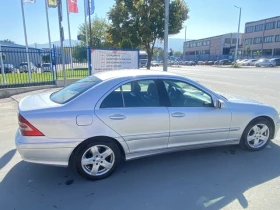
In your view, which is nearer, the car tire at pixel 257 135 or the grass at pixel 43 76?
the car tire at pixel 257 135

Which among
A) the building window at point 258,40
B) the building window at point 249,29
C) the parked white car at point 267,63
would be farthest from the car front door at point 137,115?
the building window at point 249,29

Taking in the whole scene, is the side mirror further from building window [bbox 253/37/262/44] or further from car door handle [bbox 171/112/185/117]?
building window [bbox 253/37/262/44]

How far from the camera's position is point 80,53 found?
11344 mm

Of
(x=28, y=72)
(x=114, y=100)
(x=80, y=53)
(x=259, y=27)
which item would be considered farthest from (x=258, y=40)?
(x=114, y=100)

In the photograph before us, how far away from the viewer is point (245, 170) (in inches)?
135

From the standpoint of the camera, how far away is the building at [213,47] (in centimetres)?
7762

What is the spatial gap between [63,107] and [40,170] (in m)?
1.21

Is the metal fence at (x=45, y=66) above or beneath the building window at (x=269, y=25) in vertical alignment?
beneath

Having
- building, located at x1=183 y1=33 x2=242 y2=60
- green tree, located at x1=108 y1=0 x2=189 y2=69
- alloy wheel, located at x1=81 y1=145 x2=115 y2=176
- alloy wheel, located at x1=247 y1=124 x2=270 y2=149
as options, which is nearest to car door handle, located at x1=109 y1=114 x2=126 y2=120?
alloy wheel, located at x1=81 y1=145 x2=115 y2=176

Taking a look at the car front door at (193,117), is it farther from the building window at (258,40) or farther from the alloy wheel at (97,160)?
the building window at (258,40)

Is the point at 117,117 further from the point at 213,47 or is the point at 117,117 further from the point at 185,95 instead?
the point at 213,47

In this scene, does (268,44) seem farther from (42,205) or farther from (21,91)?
(42,205)

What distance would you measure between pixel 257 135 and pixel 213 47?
86.9 metres

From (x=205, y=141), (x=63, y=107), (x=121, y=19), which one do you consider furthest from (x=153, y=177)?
(x=121, y=19)
